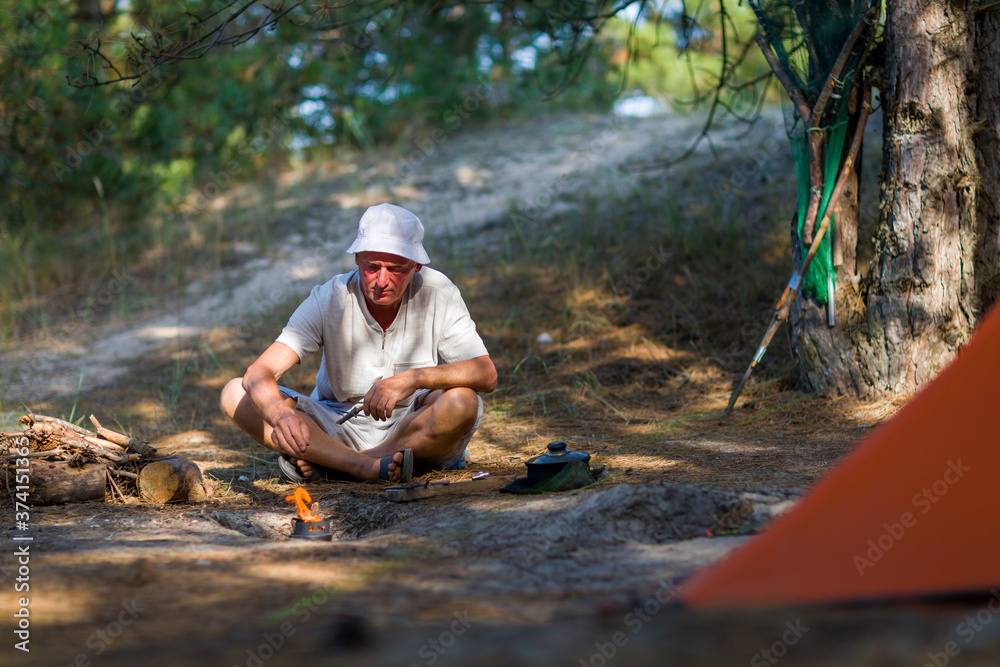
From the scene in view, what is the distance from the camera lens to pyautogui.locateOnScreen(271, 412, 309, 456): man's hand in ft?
9.88

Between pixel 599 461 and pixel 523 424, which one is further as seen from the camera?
pixel 523 424

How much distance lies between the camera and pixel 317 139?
32.2 feet

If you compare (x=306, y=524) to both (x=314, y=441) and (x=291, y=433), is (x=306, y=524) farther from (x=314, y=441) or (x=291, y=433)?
(x=314, y=441)

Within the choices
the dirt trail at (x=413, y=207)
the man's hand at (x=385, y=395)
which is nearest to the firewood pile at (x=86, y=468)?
the man's hand at (x=385, y=395)

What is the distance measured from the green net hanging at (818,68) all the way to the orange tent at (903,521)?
7.58 ft

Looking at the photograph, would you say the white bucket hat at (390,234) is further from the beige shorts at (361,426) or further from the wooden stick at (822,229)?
the wooden stick at (822,229)

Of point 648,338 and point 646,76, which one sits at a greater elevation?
point 646,76

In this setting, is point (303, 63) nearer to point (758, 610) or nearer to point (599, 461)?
point (599, 461)

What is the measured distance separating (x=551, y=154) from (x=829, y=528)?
24.0ft

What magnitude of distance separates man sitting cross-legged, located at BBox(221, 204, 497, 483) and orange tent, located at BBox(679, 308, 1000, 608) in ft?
5.47

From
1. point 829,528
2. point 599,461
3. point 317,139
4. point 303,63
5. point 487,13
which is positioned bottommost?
point 599,461

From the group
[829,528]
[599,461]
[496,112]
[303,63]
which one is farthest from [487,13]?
[829,528]

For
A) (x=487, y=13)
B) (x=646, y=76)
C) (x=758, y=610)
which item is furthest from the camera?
(x=646, y=76)

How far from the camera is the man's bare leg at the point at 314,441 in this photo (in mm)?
3318
